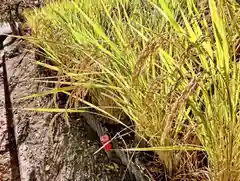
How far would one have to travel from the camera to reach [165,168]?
3.24ft

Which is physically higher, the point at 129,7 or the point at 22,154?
the point at 129,7

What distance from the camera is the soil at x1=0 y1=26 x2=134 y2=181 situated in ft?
4.33

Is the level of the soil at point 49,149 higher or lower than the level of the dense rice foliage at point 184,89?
lower

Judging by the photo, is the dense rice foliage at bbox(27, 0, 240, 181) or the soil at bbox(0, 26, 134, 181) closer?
the dense rice foliage at bbox(27, 0, 240, 181)

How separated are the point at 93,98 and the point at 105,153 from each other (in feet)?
0.92

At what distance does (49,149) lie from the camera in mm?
1632

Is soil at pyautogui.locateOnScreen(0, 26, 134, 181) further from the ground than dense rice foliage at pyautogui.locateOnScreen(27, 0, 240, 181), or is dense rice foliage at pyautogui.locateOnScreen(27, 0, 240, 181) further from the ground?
dense rice foliage at pyautogui.locateOnScreen(27, 0, 240, 181)

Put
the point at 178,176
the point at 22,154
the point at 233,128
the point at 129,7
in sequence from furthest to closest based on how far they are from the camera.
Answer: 1. the point at 129,7
2. the point at 22,154
3. the point at 178,176
4. the point at 233,128

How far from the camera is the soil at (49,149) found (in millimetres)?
1321

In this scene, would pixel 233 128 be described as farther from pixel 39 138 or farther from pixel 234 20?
pixel 39 138

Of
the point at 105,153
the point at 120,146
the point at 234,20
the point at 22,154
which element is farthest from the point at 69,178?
the point at 234,20

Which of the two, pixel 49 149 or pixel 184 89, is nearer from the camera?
pixel 184 89

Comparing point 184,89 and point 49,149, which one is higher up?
point 184,89

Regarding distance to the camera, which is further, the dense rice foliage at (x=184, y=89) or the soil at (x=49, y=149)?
the soil at (x=49, y=149)
